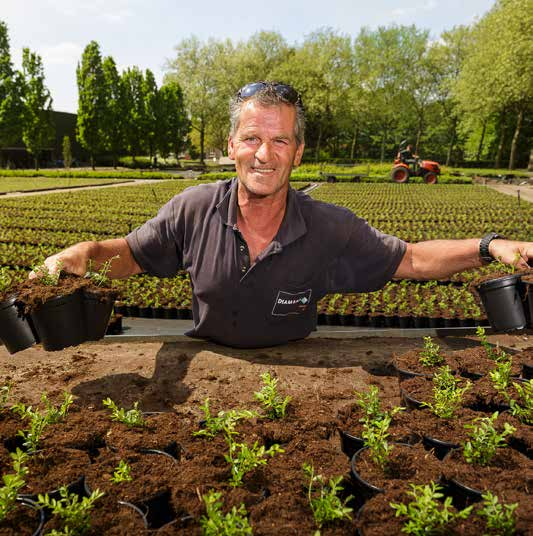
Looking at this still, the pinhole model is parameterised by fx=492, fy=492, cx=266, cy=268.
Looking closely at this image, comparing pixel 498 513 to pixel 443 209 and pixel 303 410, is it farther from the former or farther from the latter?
pixel 443 209

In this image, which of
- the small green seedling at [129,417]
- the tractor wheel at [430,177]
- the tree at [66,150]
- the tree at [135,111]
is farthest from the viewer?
the tree at [135,111]

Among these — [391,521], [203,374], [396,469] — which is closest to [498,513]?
[391,521]

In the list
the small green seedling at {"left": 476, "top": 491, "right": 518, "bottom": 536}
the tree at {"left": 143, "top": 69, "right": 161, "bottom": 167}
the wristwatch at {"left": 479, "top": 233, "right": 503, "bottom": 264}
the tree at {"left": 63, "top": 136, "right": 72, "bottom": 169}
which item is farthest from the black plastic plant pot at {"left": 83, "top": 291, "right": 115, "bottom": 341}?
the tree at {"left": 143, "top": 69, "right": 161, "bottom": 167}

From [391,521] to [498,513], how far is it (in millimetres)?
299

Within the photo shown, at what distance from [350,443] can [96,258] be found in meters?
1.90

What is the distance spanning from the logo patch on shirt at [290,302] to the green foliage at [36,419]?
1387 millimetres

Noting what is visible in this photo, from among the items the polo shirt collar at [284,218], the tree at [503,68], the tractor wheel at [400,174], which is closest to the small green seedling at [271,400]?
the polo shirt collar at [284,218]

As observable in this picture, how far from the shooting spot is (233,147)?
10.0ft

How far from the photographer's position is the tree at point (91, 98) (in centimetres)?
4156

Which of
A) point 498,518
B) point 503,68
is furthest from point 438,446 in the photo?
point 503,68

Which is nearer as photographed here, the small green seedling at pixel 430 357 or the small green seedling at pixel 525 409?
the small green seedling at pixel 525 409

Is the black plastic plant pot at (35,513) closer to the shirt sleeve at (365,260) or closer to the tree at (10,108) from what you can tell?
the shirt sleeve at (365,260)

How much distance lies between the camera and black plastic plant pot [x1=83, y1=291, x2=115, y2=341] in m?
2.71

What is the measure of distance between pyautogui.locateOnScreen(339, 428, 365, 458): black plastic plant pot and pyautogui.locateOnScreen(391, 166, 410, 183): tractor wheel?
2816cm
